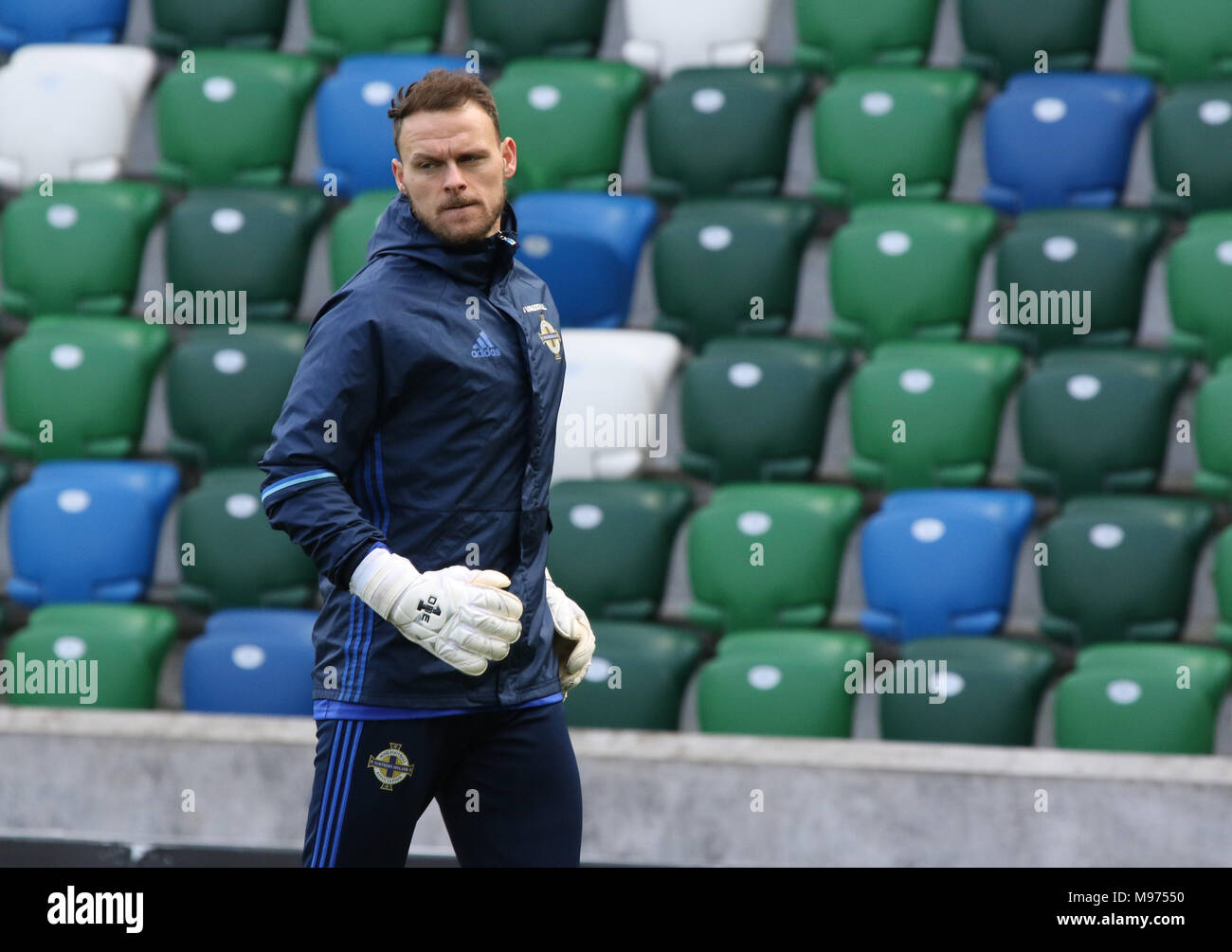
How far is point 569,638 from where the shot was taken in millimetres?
2555

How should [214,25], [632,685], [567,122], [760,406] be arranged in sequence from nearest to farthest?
[632,685]
[760,406]
[567,122]
[214,25]

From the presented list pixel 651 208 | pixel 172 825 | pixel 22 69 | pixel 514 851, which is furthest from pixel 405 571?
pixel 22 69

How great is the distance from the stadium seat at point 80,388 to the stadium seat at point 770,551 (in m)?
1.50

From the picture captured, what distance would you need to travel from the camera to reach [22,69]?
17.5ft

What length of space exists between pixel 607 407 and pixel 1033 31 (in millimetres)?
1595

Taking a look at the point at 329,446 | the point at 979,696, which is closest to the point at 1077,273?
the point at 979,696

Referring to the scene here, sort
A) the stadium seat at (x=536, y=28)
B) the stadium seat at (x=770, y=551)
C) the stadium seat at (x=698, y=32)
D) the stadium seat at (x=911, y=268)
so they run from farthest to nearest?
the stadium seat at (x=536, y=28) < the stadium seat at (x=698, y=32) < the stadium seat at (x=911, y=268) < the stadium seat at (x=770, y=551)

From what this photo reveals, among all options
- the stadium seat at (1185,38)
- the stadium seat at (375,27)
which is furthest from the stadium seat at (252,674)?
the stadium seat at (1185,38)

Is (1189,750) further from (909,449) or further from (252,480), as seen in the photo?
(252,480)

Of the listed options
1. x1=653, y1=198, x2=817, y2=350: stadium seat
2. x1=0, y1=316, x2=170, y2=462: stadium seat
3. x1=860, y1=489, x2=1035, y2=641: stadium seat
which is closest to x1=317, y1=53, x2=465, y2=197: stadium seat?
x1=0, y1=316, x2=170, y2=462: stadium seat

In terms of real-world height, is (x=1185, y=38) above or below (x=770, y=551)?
above

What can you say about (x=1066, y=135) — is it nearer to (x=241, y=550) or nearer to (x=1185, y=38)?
(x=1185, y=38)

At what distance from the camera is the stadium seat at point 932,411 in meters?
4.32

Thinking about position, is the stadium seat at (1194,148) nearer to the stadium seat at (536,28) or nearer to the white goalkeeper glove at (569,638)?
the stadium seat at (536,28)
